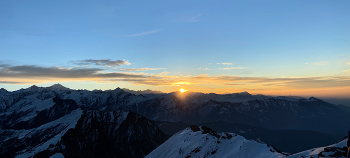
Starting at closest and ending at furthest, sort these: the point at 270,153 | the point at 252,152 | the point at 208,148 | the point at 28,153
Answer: the point at 270,153 → the point at 252,152 → the point at 208,148 → the point at 28,153

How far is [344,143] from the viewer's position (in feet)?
139

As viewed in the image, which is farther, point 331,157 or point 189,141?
point 189,141

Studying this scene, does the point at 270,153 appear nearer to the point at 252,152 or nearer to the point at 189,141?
the point at 252,152

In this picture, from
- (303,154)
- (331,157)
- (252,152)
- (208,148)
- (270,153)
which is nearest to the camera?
(331,157)

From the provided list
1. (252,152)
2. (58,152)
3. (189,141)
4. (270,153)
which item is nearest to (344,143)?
(270,153)

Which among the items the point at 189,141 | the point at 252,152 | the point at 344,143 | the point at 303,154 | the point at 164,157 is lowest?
the point at 164,157

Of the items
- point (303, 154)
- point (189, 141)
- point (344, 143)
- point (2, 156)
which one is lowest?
point (2, 156)

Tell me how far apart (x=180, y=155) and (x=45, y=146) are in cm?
15884

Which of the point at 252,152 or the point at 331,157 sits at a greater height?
the point at 331,157

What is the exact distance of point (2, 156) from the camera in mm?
189000

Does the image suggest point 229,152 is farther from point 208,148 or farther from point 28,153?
point 28,153

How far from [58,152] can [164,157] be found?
128 m

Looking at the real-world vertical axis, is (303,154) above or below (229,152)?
above

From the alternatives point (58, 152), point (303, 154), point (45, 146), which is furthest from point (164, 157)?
point (45, 146)
